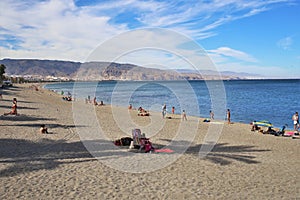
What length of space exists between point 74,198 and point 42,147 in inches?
211

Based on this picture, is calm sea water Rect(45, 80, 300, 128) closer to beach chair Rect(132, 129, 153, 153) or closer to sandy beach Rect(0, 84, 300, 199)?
beach chair Rect(132, 129, 153, 153)

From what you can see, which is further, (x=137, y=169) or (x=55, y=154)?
(x=55, y=154)

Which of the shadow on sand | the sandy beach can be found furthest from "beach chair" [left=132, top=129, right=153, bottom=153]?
the shadow on sand

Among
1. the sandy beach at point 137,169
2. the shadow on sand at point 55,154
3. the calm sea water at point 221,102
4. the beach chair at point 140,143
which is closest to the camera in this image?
the sandy beach at point 137,169

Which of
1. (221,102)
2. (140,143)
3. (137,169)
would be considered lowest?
(137,169)

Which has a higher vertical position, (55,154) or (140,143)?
(140,143)

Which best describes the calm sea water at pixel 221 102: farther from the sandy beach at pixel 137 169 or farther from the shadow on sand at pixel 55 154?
the sandy beach at pixel 137 169

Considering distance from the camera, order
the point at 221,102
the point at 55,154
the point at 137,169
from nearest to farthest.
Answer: the point at 137,169
the point at 55,154
the point at 221,102

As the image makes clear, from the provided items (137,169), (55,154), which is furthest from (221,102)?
(137,169)

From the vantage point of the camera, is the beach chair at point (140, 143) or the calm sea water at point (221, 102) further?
the calm sea water at point (221, 102)

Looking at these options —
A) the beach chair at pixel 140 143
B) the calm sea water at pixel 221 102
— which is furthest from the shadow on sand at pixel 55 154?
the calm sea water at pixel 221 102

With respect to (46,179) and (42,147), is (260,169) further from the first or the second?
(42,147)

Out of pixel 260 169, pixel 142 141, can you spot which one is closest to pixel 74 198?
pixel 142 141

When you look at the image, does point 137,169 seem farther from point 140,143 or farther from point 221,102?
point 221,102
